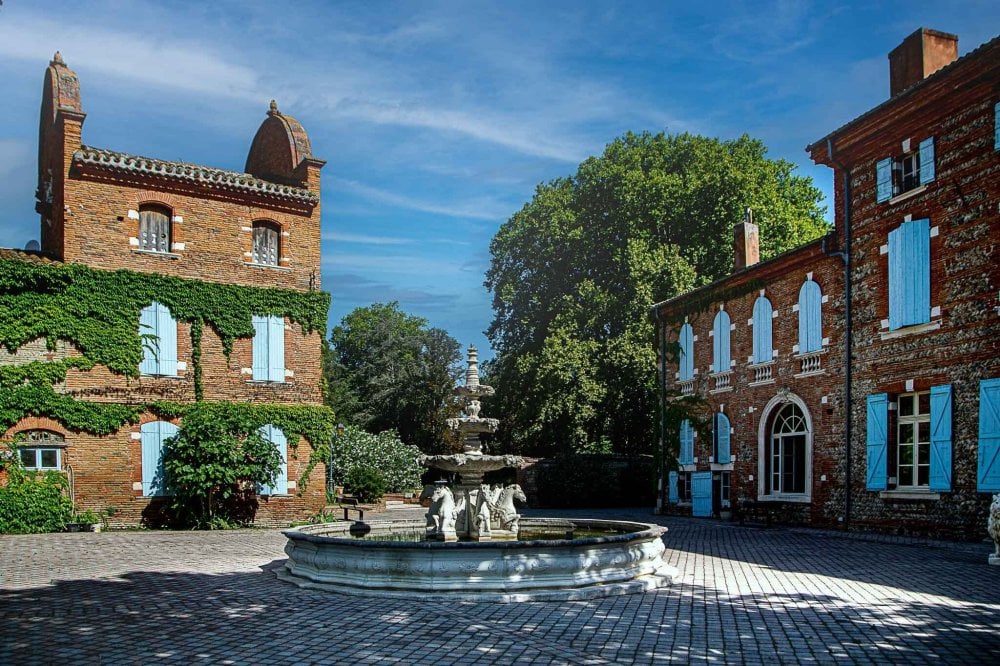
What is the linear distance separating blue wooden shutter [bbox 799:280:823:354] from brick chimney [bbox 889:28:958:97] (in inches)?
201

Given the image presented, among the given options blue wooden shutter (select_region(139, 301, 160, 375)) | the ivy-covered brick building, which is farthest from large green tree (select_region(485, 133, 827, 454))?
blue wooden shutter (select_region(139, 301, 160, 375))

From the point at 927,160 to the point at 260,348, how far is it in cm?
1790

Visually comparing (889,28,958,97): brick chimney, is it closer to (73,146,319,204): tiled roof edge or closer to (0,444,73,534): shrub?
(73,146,319,204): tiled roof edge

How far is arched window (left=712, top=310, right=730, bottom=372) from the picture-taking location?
26.6 meters

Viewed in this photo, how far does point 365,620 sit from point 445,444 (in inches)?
1330

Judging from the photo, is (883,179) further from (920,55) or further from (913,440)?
(913,440)

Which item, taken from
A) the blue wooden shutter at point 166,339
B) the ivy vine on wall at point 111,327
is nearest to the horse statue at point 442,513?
the ivy vine on wall at point 111,327

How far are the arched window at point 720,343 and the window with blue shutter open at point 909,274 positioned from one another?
7.23 m

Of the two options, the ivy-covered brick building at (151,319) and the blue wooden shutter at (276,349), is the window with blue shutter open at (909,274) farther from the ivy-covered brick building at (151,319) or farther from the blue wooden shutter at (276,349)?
the blue wooden shutter at (276,349)

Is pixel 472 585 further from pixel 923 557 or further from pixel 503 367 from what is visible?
pixel 503 367

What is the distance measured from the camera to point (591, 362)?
117 feet

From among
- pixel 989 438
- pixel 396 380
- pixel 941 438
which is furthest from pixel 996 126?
pixel 396 380

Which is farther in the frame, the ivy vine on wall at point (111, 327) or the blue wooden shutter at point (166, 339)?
the blue wooden shutter at point (166, 339)

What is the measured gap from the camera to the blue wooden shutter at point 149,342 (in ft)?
78.9
